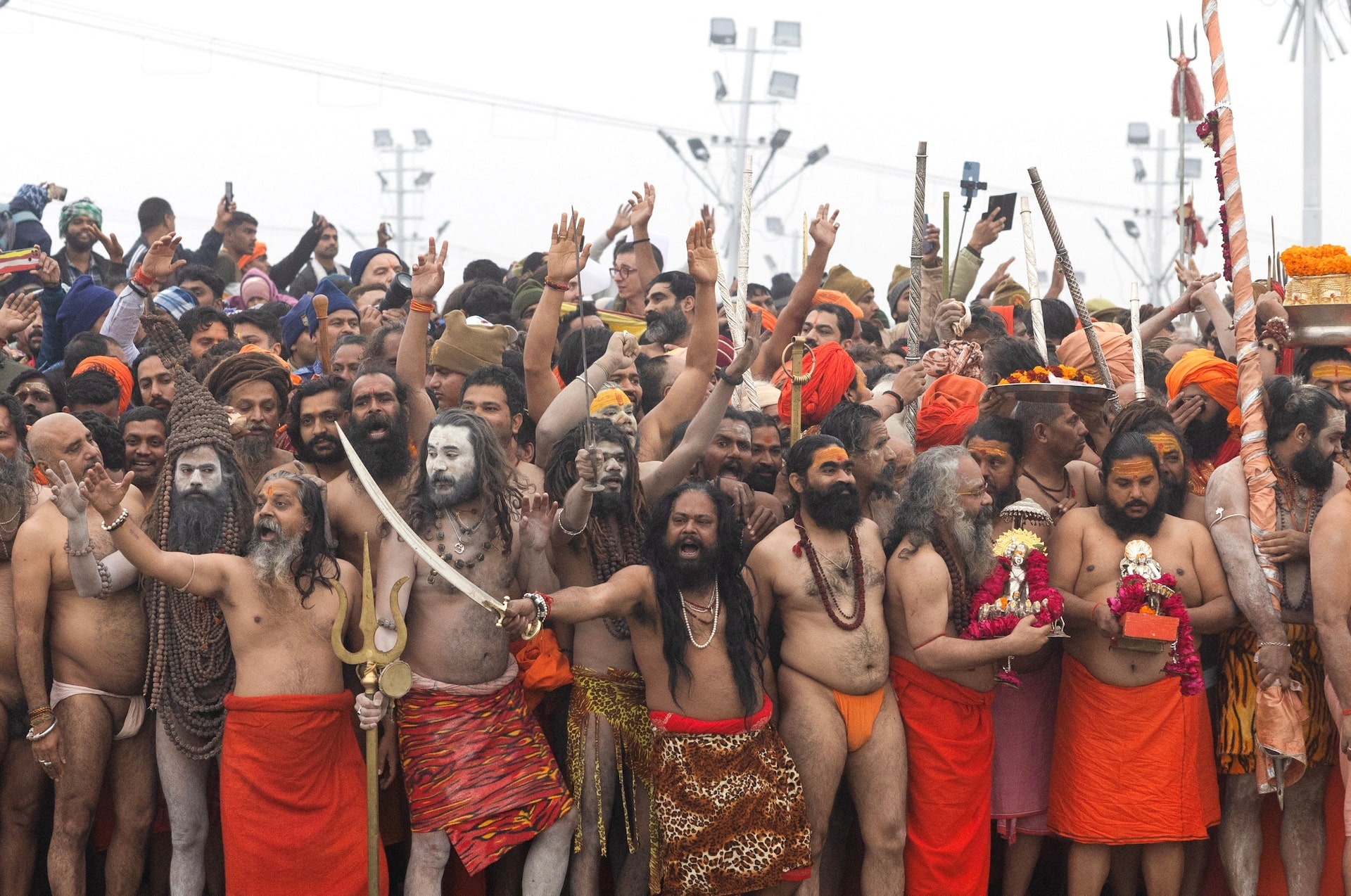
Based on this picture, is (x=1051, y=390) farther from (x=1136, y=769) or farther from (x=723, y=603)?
(x=723, y=603)

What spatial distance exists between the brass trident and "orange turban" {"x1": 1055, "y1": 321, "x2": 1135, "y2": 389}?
4040mm

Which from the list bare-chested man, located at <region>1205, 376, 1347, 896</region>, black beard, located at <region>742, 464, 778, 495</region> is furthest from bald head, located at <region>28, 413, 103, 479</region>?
bare-chested man, located at <region>1205, 376, 1347, 896</region>

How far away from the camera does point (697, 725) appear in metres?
5.28

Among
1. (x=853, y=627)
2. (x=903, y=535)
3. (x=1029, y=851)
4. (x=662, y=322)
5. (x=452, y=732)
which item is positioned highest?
(x=662, y=322)

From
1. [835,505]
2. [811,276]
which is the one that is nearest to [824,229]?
[811,276]

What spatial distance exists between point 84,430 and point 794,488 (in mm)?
2728

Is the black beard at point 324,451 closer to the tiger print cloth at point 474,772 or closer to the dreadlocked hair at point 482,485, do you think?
the dreadlocked hair at point 482,485

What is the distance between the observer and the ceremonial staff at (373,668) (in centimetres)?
484

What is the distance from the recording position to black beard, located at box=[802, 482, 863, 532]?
5.54 meters

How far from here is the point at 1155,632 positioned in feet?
17.5

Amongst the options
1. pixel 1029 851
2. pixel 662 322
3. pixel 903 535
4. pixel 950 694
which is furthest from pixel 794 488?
pixel 662 322

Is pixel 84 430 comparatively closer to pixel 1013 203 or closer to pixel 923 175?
pixel 923 175

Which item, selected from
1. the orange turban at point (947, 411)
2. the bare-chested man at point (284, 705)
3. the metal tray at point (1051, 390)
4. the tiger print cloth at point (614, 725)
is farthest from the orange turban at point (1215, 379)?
the bare-chested man at point (284, 705)

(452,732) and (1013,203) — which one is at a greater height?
(1013,203)
